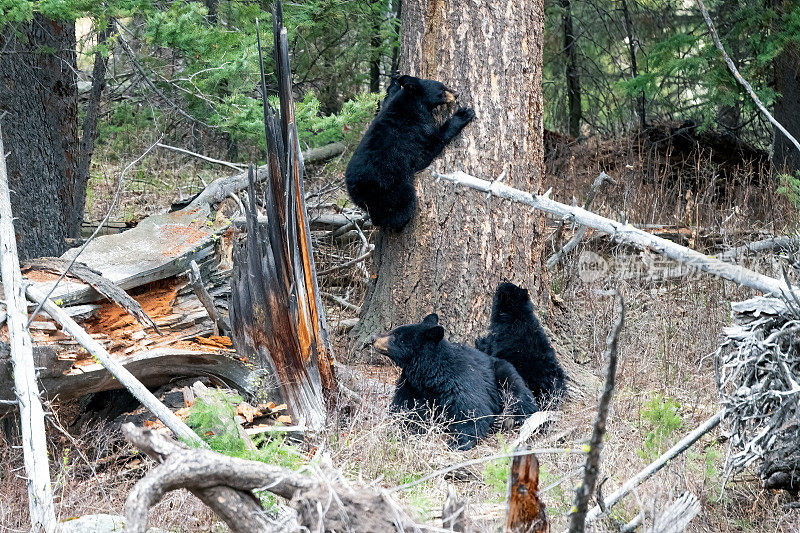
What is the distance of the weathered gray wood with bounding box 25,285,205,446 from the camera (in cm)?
412

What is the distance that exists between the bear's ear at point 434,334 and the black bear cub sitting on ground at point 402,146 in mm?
1479

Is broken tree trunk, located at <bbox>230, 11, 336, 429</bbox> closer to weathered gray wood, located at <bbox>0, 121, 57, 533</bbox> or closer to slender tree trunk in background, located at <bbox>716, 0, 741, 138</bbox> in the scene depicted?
weathered gray wood, located at <bbox>0, 121, 57, 533</bbox>

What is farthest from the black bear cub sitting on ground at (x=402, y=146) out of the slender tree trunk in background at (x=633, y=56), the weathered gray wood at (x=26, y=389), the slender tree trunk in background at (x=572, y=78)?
the slender tree trunk in background at (x=572, y=78)

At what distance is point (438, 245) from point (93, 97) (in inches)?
166

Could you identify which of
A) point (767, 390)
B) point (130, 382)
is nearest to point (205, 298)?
point (130, 382)

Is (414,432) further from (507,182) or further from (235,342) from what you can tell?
(507,182)

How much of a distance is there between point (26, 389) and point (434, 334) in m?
2.55

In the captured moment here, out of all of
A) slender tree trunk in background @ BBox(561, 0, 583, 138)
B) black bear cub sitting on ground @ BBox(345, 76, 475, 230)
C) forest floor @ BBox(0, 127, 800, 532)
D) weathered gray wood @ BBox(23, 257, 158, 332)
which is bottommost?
forest floor @ BBox(0, 127, 800, 532)

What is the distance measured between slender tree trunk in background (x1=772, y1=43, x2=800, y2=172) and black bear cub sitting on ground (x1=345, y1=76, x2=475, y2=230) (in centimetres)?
711

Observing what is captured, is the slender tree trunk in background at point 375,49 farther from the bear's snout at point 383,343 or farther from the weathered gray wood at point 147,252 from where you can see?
the bear's snout at point 383,343

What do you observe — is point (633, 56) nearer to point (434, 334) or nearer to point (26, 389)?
point (434, 334)

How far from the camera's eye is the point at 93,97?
7723 millimetres

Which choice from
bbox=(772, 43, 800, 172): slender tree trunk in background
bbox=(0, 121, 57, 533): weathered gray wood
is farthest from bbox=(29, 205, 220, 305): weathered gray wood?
bbox=(772, 43, 800, 172): slender tree trunk in background

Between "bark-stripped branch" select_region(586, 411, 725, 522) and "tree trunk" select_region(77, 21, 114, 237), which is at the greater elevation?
"tree trunk" select_region(77, 21, 114, 237)
